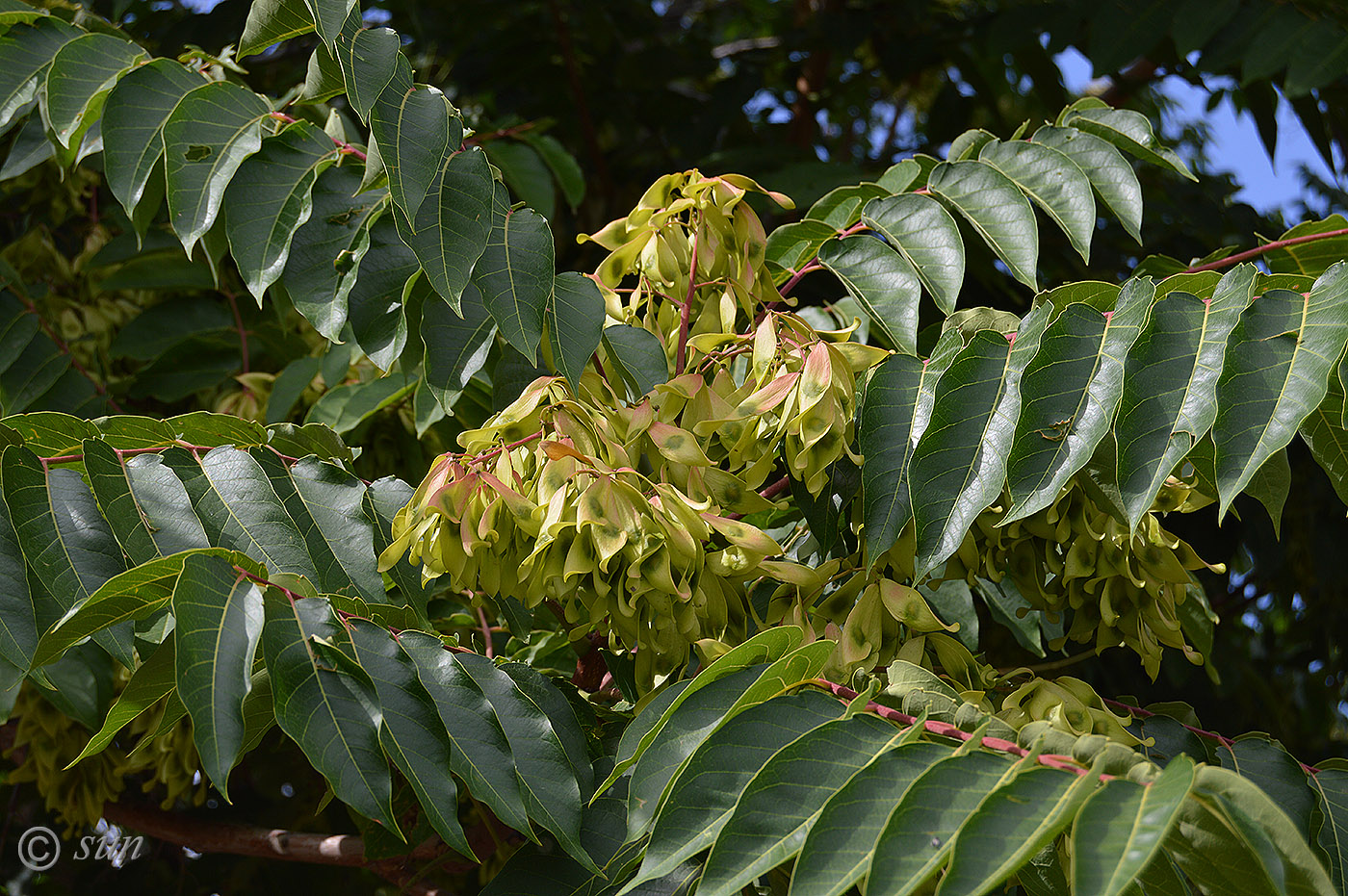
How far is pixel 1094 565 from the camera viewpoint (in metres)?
1.25

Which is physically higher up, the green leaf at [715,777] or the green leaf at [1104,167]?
the green leaf at [1104,167]

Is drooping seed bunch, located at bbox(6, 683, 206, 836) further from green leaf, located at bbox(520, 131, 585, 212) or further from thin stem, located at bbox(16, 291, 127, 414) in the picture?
green leaf, located at bbox(520, 131, 585, 212)

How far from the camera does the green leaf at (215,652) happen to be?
0.93m

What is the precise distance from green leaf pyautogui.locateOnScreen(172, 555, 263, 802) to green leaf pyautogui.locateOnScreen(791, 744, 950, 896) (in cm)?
47

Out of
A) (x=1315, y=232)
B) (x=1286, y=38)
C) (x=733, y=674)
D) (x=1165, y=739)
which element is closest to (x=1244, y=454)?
(x=1165, y=739)

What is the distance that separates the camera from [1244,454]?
1.07 meters

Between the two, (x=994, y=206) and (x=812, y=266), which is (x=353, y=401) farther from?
(x=994, y=206)

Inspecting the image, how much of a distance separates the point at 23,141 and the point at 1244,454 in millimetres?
1990

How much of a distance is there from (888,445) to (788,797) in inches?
17.9

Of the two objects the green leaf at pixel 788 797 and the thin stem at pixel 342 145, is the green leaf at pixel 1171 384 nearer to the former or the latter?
the green leaf at pixel 788 797

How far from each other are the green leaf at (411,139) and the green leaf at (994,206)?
0.71 m

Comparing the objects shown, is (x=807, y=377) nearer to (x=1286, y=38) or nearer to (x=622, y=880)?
(x=622, y=880)

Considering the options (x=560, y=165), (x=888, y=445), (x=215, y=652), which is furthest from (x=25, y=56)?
(x=888, y=445)

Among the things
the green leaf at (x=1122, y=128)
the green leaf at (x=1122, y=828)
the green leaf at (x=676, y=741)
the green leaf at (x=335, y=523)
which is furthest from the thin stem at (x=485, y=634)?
the green leaf at (x=1122, y=128)
